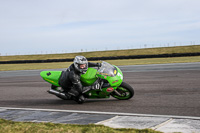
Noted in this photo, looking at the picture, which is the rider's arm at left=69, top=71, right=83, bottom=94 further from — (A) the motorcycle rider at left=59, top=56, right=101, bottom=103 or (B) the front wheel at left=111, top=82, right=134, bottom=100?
(B) the front wheel at left=111, top=82, right=134, bottom=100

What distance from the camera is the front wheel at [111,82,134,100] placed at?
7.85 metres

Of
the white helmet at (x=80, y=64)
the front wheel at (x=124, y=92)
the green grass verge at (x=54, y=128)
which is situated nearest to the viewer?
the green grass verge at (x=54, y=128)

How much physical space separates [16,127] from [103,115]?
6.28 ft

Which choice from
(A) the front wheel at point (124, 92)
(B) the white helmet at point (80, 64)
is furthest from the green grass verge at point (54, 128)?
(A) the front wheel at point (124, 92)

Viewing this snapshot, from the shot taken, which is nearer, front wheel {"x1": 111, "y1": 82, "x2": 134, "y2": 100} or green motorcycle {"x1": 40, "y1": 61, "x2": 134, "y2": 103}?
green motorcycle {"x1": 40, "y1": 61, "x2": 134, "y2": 103}

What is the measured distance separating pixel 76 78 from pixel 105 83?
0.85 metres

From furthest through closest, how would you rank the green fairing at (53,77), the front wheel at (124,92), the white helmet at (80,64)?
the green fairing at (53,77) → the front wheel at (124,92) → the white helmet at (80,64)

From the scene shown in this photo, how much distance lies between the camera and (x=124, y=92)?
8031mm

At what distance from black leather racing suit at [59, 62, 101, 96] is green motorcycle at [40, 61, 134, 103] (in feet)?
0.55

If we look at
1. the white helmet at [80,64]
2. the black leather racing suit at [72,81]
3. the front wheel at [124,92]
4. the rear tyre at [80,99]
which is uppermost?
the white helmet at [80,64]

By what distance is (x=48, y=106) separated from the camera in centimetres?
784

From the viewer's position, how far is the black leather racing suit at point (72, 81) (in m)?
7.73

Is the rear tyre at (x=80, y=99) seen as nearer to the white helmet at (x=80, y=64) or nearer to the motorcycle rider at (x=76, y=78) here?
the motorcycle rider at (x=76, y=78)

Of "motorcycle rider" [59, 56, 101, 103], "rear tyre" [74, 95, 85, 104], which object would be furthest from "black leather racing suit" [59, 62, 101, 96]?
"rear tyre" [74, 95, 85, 104]
